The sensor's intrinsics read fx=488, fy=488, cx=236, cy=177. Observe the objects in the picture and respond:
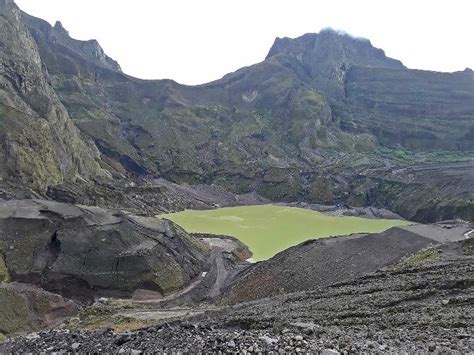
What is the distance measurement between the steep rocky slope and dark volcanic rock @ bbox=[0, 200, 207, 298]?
71.4 meters

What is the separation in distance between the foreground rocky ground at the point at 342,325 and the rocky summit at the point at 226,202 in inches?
3.9

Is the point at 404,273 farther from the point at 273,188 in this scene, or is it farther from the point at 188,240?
the point at 273,188

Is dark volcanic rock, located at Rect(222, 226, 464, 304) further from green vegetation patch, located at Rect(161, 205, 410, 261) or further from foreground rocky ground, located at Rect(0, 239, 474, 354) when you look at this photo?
green vegetation patch, located at Rect(161, 205, 410, 261)

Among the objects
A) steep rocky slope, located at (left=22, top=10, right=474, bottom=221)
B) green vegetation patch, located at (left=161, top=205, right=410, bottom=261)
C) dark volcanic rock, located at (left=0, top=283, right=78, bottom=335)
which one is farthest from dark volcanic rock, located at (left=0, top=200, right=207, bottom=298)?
steep rocky slope, located at (left=22, top=10, right=474, bottom=221)

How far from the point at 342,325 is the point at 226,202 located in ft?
323

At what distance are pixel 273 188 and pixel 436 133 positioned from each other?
6256 centimetres

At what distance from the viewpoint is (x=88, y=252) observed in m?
43.1

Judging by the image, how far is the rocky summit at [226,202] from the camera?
19.1 metres

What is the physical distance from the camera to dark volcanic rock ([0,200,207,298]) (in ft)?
133

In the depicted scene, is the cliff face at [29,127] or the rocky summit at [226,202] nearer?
the rocky summit at [226,202]

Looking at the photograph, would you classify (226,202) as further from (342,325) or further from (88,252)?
(342,325)

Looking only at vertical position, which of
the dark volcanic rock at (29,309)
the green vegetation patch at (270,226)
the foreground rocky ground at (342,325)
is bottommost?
the dark volcanic rock at (29,309)

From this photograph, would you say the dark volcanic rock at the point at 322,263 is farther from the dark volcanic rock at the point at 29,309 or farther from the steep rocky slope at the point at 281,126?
the steep rocky slope at the point at 281,126

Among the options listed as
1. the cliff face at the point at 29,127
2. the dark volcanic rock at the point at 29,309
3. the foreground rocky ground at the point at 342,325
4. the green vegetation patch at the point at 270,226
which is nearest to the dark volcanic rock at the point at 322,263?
the foreground rocky ground at the point at 342,325
